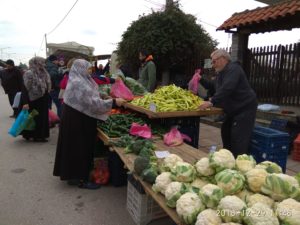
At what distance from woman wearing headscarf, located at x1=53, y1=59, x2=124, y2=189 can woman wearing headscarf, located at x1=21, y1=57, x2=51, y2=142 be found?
9.38 feet

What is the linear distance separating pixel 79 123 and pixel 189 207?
2574 millimetres

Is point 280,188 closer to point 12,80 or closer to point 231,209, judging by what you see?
point 231,209

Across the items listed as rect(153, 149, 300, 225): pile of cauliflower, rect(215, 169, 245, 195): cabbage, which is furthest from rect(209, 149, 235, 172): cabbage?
rect(215, 169, 245, 195): cabbage

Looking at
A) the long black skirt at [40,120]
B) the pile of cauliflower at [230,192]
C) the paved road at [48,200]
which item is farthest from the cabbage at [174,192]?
the long black skirt at [40,120]

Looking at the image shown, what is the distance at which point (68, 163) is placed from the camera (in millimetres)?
4285

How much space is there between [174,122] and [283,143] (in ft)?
5.19

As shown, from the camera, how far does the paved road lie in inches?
139

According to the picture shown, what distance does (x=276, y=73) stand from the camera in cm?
757

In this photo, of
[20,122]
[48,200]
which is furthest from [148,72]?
[48,200]

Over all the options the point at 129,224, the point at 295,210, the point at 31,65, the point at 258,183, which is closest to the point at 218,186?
the point at 258,183

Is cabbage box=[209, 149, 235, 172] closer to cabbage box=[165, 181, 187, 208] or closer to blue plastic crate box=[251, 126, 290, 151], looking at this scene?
cabbage box=[165, 181, 187, 208]

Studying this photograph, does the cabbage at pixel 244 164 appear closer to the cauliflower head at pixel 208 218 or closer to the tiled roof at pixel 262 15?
the cauliflower head at pixel 208 218

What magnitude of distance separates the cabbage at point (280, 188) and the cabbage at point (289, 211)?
0.09 meters

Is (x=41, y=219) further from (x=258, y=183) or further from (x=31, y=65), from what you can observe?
(x=31, y=65)
